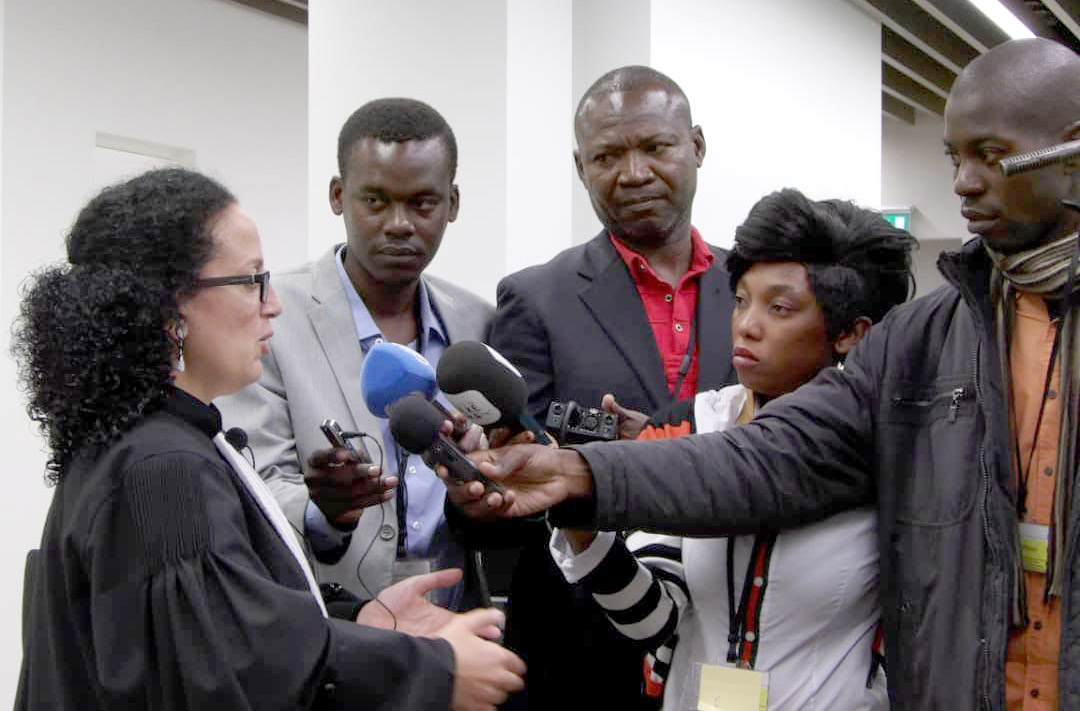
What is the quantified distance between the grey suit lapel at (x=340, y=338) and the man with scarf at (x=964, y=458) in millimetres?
582

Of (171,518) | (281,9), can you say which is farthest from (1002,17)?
(171,518)

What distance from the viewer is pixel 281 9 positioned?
6.93m

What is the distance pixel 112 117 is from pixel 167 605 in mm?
4995

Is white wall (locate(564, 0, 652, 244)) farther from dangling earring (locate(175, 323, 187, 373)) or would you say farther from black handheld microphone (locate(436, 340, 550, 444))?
dangling earring (locate(175, 323, 187, 373))

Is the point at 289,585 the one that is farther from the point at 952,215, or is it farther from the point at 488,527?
the point at 952,215

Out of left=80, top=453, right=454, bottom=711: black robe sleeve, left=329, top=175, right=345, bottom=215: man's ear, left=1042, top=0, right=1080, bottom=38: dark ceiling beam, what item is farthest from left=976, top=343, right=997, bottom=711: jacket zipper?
left=1042, top=0, right=1080, bottom=38: dark ceiling beam

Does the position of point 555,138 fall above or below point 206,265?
above

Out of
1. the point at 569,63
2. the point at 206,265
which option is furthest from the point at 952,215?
→ the point at 206,265

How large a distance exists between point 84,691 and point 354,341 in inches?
39.0

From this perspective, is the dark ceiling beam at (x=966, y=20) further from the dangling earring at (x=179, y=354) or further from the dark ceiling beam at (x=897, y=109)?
the dangling earring at (x=179, y=354)

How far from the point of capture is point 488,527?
211 cm

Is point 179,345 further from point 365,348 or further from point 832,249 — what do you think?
point 832,249

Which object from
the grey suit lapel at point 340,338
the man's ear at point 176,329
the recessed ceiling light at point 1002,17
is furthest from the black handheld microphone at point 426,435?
the recessed ceiling light at point 1002,17

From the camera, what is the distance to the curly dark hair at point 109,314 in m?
1.50
